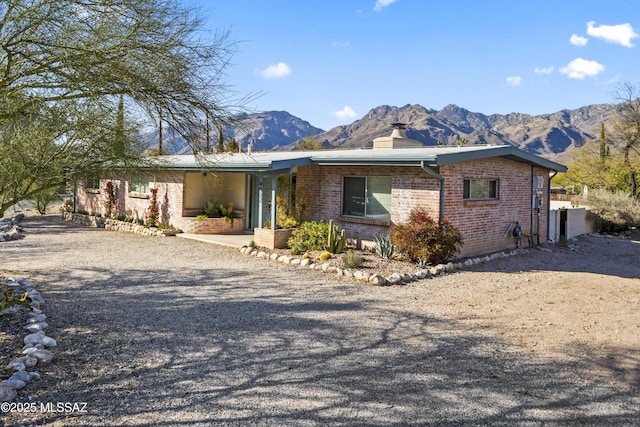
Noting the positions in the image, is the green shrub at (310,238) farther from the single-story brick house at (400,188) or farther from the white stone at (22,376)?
the white stone at (22,376)

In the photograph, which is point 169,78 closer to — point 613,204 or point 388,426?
point 388,426

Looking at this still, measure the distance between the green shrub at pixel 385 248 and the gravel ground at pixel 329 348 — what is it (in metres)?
1.73

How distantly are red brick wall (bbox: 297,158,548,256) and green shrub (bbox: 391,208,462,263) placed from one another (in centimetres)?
49

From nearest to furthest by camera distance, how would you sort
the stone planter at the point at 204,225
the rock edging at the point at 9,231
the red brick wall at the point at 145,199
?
the rock edging at the point at 9,231
the stone planter at the point at 204,225
the red brick wall at the point at 145,199

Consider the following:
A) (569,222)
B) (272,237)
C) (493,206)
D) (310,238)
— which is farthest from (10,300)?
(569,222)

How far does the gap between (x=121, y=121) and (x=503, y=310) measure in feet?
20.6

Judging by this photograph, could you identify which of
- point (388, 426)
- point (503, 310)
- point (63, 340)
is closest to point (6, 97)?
point (63, 340)

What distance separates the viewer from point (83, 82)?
15.3 ft

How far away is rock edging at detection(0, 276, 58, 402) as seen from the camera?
4.14 metres

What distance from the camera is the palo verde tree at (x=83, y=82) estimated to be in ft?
14.8

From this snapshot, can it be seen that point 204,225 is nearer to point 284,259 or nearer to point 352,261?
point 284,259

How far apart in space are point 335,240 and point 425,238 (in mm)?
2342

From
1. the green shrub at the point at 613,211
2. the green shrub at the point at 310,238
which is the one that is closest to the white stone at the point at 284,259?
the green shrub at the point at 310,238

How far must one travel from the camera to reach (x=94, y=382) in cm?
445
